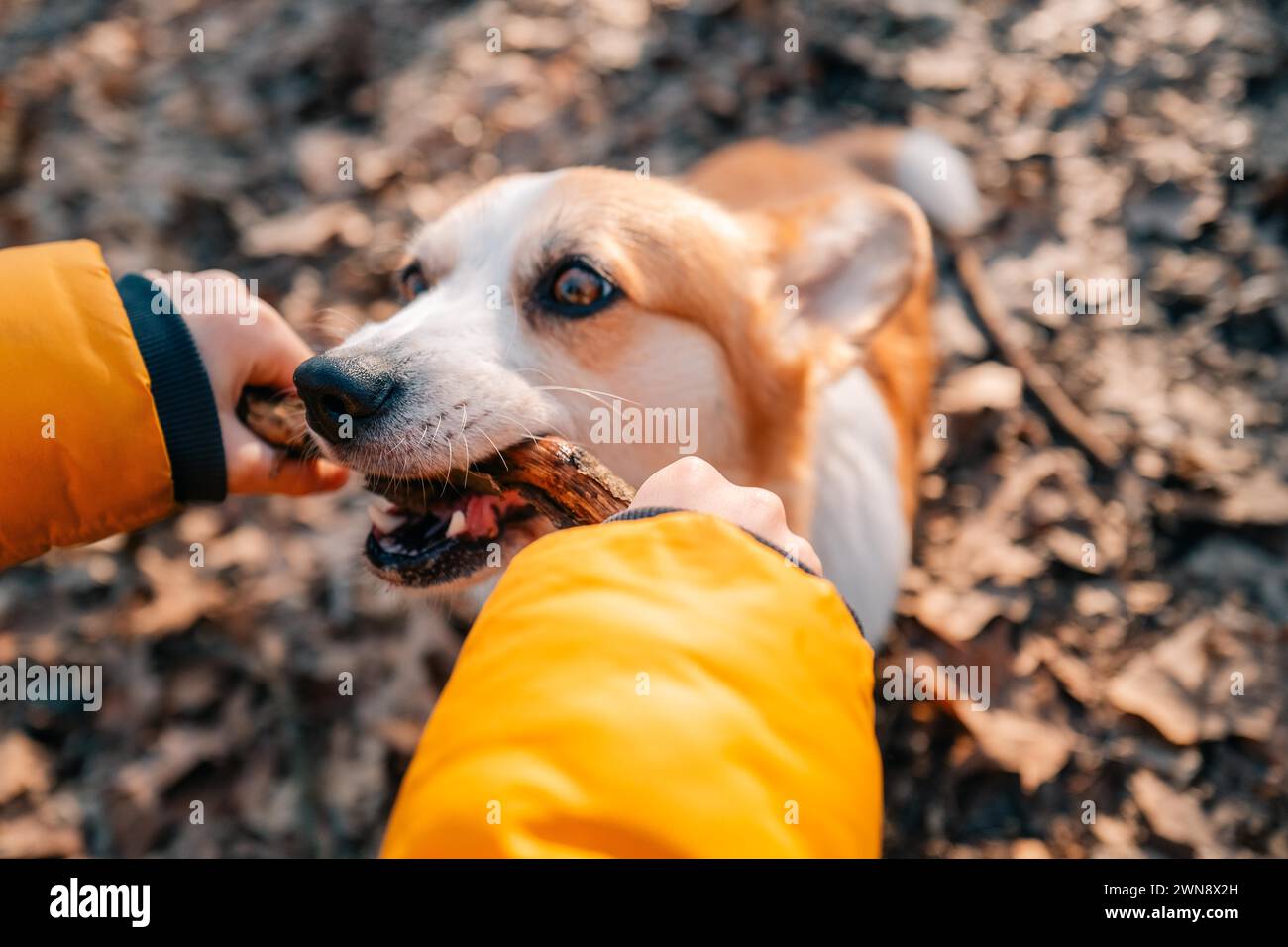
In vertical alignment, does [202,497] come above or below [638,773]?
above

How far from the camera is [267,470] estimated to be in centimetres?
173

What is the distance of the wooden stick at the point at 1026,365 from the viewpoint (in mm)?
2730

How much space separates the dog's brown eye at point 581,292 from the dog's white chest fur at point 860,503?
66cm

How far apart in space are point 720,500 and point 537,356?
0.76 meters

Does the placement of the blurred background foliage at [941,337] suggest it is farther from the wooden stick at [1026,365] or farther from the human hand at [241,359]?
the human hand at [241,359]

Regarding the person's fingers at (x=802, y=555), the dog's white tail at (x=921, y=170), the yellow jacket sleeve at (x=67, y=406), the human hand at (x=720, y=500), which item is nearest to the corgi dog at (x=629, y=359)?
the yellow jacket sleeve at (x=67, y=406)

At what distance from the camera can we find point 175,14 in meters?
A: 3.78

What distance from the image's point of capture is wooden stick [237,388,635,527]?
1377 mm

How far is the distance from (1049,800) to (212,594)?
2178 mm

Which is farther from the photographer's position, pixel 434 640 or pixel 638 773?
pixel 434 640

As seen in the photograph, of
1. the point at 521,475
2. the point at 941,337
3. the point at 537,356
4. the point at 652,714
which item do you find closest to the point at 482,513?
the point at 521,475

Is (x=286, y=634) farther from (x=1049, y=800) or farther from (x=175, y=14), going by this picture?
(x=175, y=14)

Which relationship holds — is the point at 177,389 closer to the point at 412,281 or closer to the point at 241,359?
the point at 241,359
